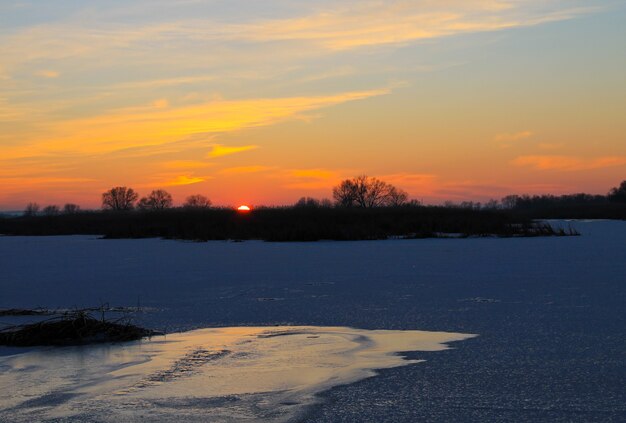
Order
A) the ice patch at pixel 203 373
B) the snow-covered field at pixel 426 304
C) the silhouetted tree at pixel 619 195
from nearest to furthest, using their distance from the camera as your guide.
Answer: the ice patch at pixel 203 373
the snow-covered field at pixel 426 304
the silhouetted tree at pixel 619 195

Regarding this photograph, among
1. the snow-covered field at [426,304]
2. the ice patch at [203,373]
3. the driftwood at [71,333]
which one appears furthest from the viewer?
the driftwood at [71,333]

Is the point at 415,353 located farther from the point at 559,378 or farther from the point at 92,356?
the point at 92,356

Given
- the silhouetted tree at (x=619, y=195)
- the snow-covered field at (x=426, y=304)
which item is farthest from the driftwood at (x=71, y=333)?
the silhouetted tree at (x=619, y=195)

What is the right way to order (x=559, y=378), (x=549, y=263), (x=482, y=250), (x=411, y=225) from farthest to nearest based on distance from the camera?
(x=411, y=225)
(x=482, y=250)
(x=549, y=263)
(x=559, y=378)

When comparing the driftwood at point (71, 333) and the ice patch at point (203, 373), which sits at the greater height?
the driftwood at point (71, 333)

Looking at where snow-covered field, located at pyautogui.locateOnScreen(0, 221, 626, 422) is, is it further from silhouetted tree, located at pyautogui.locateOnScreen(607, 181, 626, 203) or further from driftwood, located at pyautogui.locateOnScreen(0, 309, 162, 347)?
silhouetted tree, located at pyautogui.locateOnScreen(607, 181, 626, 203)

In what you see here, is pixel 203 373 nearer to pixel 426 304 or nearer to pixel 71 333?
pixel 71 333

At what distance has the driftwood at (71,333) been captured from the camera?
5.91 metres

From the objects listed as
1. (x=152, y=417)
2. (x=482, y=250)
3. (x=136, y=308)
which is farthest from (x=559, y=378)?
(x=482, y=250)

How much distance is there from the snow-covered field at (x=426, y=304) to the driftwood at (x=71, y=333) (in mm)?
439

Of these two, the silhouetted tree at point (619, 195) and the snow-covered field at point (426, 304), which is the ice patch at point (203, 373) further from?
the silhouetted tree at point (619, 195)

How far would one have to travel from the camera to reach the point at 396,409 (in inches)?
148

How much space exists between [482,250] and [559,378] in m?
11.5

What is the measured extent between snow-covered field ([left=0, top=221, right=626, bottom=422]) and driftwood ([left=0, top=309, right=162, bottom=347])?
439mm
